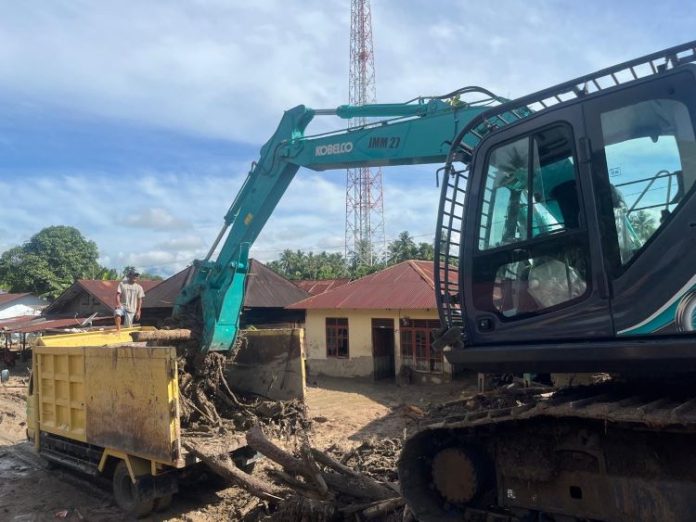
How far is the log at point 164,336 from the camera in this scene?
7.00 m

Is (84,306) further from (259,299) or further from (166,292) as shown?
(259,299)

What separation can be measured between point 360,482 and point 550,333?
8.56 feet

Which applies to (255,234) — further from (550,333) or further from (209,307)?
(550,333)

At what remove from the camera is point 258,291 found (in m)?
21.5

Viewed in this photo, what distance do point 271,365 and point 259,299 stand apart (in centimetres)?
1346

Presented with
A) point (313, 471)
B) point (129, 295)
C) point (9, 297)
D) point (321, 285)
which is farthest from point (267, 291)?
point (9, 297)

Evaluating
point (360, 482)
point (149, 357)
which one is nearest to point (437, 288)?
point (360, 482)

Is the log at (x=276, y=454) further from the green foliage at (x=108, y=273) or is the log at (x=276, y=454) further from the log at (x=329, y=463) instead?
the green foliage at (x=108, y=273)

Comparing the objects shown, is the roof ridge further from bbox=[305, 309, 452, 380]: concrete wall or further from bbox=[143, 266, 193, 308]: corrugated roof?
bbox=[143, 266, 193, 308]: corrugated roof

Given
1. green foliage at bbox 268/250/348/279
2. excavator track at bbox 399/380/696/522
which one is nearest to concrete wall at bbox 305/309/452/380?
excavator track at bbox 399/380/696/522

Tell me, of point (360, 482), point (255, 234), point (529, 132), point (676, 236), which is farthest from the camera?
point (255, 234)

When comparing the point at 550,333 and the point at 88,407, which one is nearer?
the point at 550,333

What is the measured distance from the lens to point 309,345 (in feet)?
61.6

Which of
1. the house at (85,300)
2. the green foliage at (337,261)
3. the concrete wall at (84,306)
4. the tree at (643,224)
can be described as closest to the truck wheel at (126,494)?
the tree at (643,224)
